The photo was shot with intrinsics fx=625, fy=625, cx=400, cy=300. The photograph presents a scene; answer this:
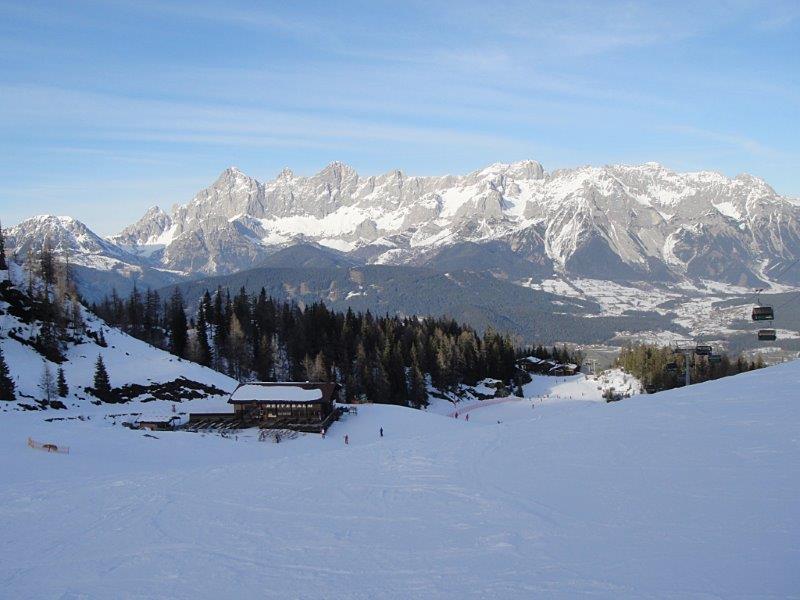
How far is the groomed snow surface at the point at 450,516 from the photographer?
1595 centimetres

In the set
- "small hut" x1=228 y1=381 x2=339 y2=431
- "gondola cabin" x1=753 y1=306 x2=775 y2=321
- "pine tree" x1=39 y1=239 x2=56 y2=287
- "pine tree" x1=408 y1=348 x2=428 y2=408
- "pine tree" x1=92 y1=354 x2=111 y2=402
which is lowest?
"pine tree" x1=408 y1=348 x2=428 y2=408

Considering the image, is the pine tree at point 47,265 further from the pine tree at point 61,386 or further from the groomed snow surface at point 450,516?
the groomed snow surface at point 450,516

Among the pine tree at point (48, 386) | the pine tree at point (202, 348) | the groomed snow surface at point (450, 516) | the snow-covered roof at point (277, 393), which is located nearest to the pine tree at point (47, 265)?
the pine tree at point (202, 348)

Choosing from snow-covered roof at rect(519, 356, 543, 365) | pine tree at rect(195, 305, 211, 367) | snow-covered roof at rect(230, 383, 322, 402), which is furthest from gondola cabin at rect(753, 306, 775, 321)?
snow-covered roof at rect(519, 356, 543, 365)

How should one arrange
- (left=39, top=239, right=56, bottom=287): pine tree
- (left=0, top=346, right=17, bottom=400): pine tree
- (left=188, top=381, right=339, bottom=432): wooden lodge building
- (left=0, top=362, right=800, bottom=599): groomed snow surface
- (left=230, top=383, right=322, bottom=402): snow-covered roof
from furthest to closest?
(left=39, top=239, right=56, bottom=287): pine tree
(left=230, top=383, right=322, bottom=402): snow-covered roof
(left=188, top=381, right=339, bottom=432): wooden lodge building
(left=0, top=346, right=17, bottom=400): pine tree
(left=0, top=362, right=800, bottom=599): groomed snow surface

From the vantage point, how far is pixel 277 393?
228 feet

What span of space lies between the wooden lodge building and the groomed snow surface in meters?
26.3

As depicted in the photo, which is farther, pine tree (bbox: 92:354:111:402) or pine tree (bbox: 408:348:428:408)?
pine tree (bbox: 408:348:428:408)

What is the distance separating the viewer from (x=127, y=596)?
15477 mm

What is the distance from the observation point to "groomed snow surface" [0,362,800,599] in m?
16.0

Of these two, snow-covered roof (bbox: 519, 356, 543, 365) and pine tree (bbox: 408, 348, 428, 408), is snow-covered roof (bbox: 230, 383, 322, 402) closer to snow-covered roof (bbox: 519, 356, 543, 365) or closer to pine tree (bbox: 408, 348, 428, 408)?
pine tree (bbox: 408, 348, 428, 408)

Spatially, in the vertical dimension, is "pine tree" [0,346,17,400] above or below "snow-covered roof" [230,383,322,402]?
above

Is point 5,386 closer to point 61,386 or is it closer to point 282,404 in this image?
point 61,386

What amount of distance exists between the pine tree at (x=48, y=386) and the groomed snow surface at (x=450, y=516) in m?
23.7
